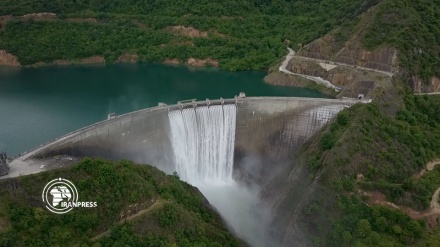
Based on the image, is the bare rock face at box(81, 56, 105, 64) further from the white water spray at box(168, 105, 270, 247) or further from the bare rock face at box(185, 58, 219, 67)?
the white water spray at box(168, 105, 270, 247)

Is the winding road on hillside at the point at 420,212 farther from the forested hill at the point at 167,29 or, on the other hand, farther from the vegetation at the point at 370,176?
the forested hill at the point at 167,29

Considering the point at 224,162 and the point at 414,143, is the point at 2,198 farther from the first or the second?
the point at 414,143

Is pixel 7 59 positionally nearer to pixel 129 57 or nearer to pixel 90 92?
pixel 129 57

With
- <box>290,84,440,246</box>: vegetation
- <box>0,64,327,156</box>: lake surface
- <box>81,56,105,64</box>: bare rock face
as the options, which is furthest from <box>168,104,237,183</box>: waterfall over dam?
<box>81,56,105,64</box>: bare rock face

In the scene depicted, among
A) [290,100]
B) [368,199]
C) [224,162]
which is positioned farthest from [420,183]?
[224,162]

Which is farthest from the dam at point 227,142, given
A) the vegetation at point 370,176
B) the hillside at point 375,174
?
the vegetation at point 370,176

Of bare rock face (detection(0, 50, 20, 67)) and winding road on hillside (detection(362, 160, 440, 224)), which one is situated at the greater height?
bare rock face (detection(0, 50, 20, 67))
